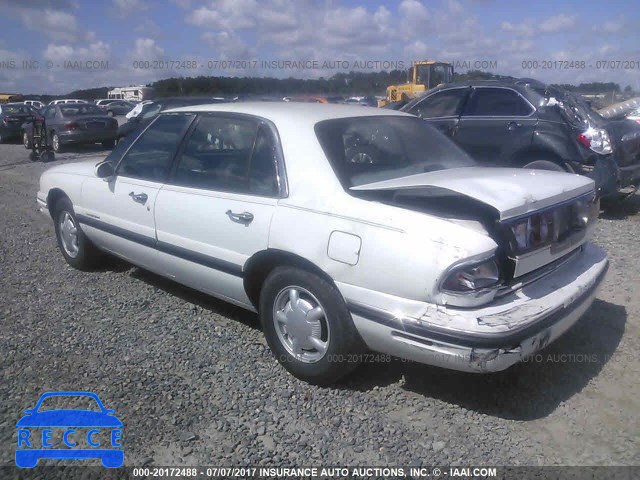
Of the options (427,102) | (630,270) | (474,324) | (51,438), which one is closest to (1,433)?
(51,438)

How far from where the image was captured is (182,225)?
3816mm

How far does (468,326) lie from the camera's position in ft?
8.44

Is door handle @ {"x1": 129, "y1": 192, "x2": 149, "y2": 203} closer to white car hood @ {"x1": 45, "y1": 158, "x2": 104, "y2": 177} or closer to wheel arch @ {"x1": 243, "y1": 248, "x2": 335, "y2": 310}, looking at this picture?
white car hood @ {"x1": 45, "y1": 158, "x2": 104, "y2": 177}

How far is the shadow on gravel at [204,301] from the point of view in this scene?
4.21 meters

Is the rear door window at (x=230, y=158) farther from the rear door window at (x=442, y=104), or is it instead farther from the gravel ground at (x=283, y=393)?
the rear door window at (x=442, y=104)

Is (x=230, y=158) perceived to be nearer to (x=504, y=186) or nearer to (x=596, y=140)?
(x=504, y=186)

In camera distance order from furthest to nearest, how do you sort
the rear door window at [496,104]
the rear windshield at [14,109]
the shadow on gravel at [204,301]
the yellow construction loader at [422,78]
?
the rear windshield at [14,109] → the yellow construction loader at [422,78] → the rear door window at [496,104] → the shadow on gravel at [204,301]

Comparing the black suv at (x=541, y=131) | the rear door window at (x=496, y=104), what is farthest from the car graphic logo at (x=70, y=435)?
the rear door window at (x=496, y=104)

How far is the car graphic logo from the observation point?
2.69 m

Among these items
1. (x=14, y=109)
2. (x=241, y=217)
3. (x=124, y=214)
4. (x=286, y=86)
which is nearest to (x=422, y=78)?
(x=286, y=86)

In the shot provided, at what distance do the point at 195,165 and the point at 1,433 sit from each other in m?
1.97

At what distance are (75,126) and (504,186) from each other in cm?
1544

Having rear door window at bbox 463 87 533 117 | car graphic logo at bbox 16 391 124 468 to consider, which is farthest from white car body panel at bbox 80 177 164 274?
rear door window at bbox 463 87 533 117

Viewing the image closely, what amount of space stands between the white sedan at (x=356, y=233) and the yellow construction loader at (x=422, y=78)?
1637 cm
